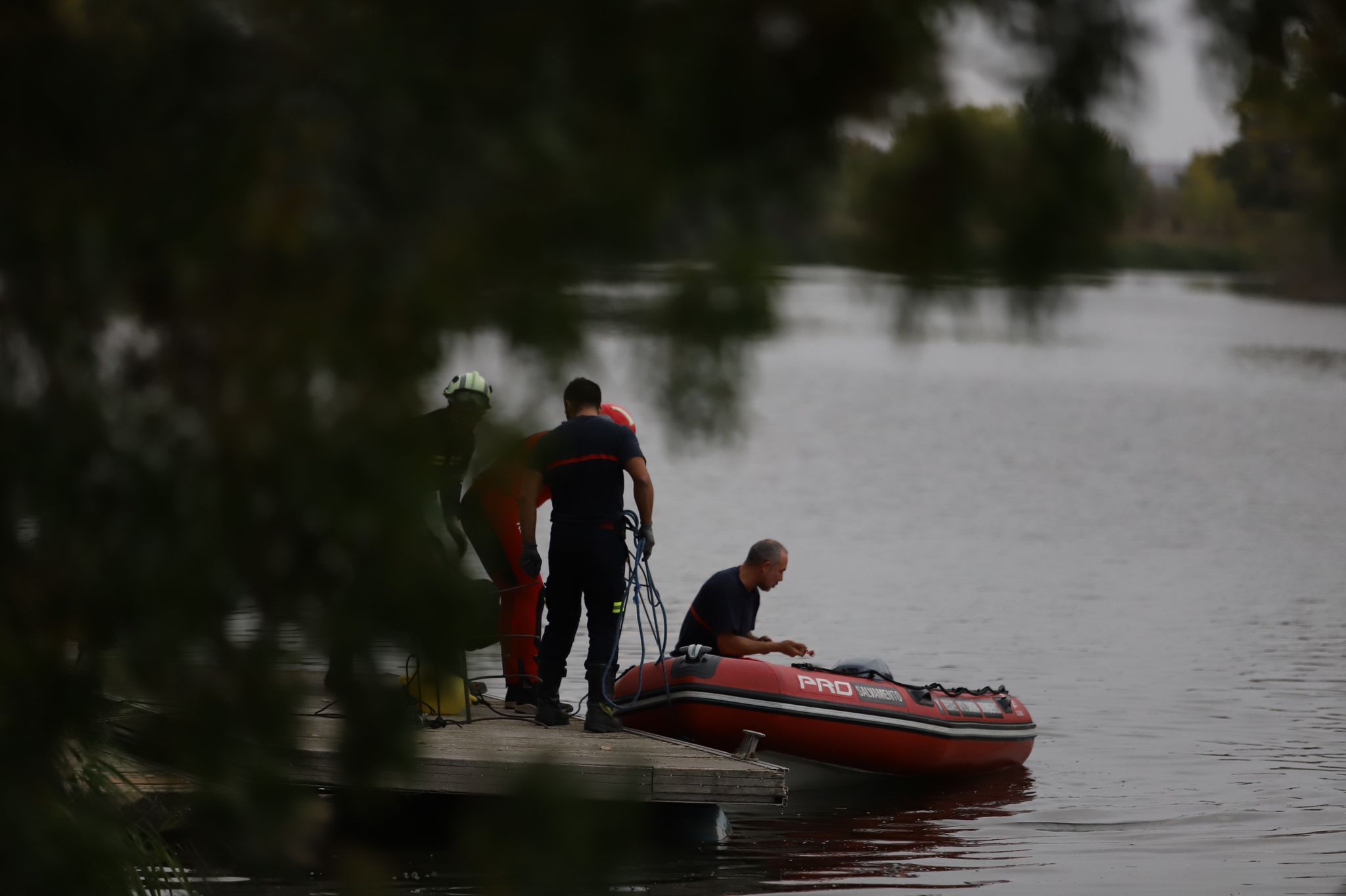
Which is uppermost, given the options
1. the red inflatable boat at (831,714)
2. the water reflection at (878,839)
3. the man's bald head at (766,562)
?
the man's bald head at (766,562)

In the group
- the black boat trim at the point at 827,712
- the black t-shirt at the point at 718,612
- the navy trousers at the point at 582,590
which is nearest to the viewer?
the navy trousers at the point at 582,590

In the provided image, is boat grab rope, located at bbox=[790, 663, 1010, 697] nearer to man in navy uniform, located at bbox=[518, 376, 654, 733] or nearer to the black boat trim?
the black boat trim

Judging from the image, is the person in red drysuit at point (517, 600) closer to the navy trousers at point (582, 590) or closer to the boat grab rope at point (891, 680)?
the navy trousers at point (582, 590)

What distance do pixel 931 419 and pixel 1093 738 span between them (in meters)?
30.3

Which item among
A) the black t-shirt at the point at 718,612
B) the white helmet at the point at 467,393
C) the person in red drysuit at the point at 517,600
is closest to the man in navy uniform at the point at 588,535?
the person in red drysuit at the point at 517,600

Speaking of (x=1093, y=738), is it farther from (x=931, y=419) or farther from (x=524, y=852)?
(x=931, y=419)

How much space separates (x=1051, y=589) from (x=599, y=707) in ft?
42.9

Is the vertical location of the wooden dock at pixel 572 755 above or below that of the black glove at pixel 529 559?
below

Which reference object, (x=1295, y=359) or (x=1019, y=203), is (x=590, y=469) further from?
(x=1295, y=359)

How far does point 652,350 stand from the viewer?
2.37 m

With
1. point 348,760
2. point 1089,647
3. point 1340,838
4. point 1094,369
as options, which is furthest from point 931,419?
point 348,760

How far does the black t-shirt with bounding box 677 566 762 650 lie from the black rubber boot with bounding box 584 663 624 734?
1.37 metres

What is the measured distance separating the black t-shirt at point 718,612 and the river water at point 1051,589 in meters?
1.05

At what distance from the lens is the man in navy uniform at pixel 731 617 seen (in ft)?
31.8
